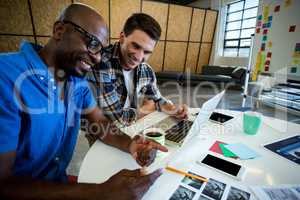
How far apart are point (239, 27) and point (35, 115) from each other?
294 inches

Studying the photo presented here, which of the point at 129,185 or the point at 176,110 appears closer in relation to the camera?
the point at 129,185

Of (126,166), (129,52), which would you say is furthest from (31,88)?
(129,52)

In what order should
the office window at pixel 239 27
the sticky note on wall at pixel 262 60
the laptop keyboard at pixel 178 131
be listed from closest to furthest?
1. the laptop keyboard at pixel 178 131
2. the sticky note on wall at pixel 262 60
3. the office window at pixel 239 27

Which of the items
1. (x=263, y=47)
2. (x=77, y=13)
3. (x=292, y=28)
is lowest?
(x=77, y=13)

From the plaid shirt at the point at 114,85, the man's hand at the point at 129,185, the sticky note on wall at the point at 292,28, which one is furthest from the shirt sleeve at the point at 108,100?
the sticky note on wall at the point at 292,28

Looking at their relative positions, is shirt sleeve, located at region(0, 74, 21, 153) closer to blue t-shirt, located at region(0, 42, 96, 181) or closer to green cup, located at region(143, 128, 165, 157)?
blue t-shirt, located at region(0, 42, 96, 181)

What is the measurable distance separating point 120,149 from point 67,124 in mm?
279

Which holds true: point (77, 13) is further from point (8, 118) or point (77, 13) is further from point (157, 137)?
point (157, 137)

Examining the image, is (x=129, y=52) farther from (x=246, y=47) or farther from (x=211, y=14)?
(x=211, y=14)

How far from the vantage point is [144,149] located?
A: 0.75 metres

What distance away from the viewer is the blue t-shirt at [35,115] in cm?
56

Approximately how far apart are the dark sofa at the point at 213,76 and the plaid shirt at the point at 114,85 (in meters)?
4.36

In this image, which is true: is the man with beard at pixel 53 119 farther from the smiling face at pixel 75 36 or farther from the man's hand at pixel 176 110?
the man's hand at pixel 176 110

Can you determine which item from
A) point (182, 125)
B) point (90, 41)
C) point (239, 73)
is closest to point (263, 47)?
point (239, 73)
